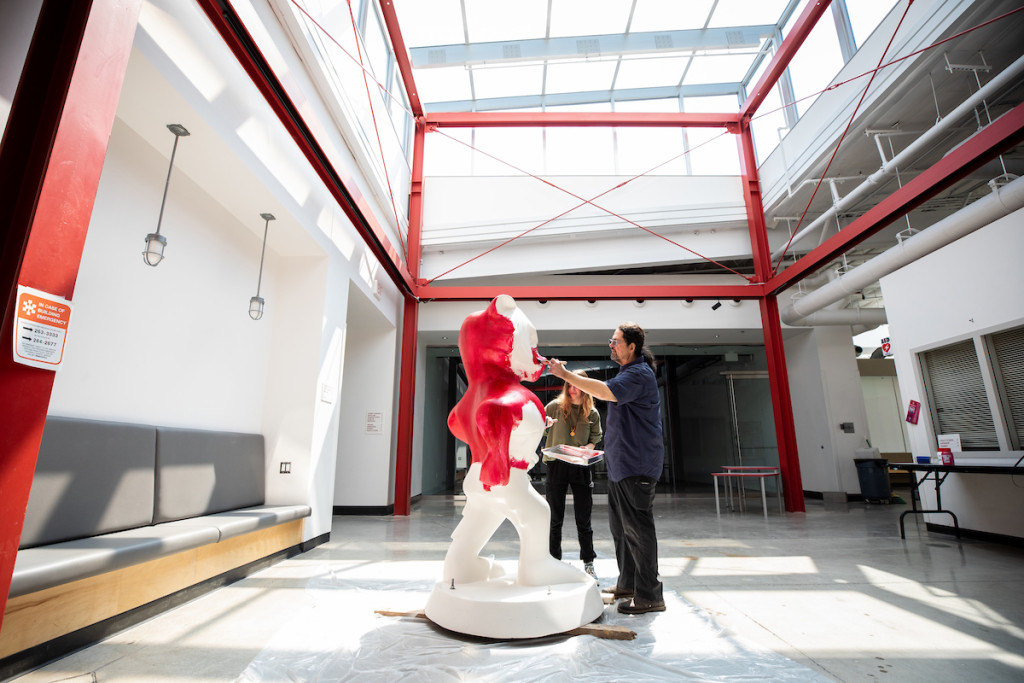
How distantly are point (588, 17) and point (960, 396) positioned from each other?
20.5 feet

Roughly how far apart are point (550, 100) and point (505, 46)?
1.77 metres

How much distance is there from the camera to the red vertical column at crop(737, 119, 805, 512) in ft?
21.4

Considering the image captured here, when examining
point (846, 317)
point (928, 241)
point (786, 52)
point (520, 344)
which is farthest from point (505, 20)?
point (846, 317)

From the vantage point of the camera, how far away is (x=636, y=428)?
252 centimetres

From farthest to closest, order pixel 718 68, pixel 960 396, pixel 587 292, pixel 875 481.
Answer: pixel 718 68 → pixel 875 481 → pixel 587 292 → pixel 960 396

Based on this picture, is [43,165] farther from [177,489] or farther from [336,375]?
[336,375]

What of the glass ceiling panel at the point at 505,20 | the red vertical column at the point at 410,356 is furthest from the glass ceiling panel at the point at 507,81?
the red vertical column at the point at 410,356

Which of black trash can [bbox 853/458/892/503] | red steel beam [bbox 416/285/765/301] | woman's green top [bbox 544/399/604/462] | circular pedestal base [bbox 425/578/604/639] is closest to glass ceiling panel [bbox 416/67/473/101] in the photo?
red steel beam [bbox 416/285/765/301]

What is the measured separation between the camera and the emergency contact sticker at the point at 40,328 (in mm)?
1381

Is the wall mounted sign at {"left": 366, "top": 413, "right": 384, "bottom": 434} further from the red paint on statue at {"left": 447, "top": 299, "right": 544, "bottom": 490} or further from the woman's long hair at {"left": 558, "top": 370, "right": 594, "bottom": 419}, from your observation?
the red paint on statue at {"left": 447, "top": 299, "right": 544, "bottom": 490}

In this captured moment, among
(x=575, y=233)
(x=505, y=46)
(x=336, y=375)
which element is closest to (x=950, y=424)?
(x=575, y=233)

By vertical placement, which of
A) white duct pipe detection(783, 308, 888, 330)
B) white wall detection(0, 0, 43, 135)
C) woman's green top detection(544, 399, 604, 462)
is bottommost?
woman's green top detection(544, 399, 604, 462)

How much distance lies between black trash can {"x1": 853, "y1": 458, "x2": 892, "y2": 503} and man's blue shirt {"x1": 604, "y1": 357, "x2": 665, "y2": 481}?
6.98 metres

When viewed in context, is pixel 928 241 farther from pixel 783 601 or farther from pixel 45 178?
pixel 45 178
